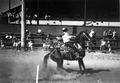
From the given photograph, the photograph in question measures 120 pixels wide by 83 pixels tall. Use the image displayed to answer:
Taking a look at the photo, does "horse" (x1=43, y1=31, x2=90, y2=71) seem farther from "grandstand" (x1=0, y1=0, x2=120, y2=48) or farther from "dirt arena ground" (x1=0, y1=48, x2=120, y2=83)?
"grandstand" (x1=0, y1=0, x2=120, y2=48)

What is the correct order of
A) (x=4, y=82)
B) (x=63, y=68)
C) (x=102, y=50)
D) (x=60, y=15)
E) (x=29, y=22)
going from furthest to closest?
(x=60, y=15) → (x=29, y=22) → (x=102, y=50) → (x=63, y=68) → (x=4, y=82)

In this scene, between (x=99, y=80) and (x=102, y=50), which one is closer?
(x=99, y=80)

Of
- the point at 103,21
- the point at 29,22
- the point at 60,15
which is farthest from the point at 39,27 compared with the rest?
the point at 103,21

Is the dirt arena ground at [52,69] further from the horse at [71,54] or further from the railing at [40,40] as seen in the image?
the railing at [40,40]

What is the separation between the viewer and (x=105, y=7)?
80.4 ft

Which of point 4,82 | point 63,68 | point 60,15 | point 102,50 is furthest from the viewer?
point 60,15

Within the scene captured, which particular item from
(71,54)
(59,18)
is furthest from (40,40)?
(71,54)

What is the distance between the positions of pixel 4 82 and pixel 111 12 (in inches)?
494

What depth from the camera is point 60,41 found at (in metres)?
16.8

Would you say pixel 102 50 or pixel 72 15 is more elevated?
pixel 72 15

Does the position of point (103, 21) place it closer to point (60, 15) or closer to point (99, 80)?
point (60, 15)

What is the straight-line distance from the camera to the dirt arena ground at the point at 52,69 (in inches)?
593

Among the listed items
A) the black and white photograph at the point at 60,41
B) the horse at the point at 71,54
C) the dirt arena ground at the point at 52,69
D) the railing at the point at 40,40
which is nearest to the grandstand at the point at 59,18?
the black and white photograph at the point at 60,41

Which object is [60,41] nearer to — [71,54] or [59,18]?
[71,54]
